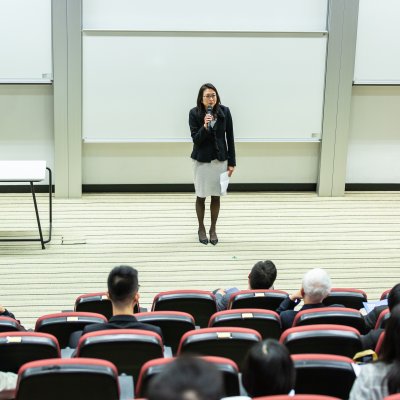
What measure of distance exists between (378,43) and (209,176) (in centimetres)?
312

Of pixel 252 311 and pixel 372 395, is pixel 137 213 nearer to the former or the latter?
pixel 252 311

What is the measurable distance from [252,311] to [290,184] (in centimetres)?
520

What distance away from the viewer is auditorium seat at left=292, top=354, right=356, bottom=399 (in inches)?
110

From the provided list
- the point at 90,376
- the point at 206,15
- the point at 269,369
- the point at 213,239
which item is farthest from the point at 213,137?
the point at 269,369

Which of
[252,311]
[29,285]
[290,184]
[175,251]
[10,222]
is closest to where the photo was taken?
[252,311]

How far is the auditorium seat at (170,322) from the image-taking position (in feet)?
11.8

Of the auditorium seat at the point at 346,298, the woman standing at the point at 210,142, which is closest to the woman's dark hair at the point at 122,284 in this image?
the auditorium seat at the point at 346,298

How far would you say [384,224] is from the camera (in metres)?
7.58

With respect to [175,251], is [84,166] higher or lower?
higher

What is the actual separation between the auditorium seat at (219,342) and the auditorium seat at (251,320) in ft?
1.29

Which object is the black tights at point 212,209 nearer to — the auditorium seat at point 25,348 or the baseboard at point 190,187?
the baseboard at point 190,187

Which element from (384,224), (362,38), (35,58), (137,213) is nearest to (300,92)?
(362,38)

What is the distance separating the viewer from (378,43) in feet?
27.5

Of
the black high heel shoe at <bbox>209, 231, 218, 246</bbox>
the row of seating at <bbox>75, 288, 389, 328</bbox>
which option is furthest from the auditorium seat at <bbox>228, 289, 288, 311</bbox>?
the black high heel shoe at <bbox>209, 231, 218, 246</bbox>
